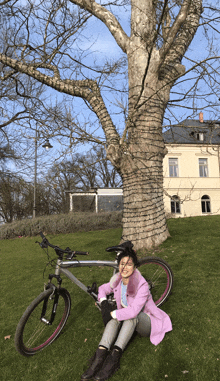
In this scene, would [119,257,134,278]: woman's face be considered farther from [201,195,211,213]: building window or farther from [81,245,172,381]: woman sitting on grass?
[201,195,211,213]: building window

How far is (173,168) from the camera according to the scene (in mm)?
30688

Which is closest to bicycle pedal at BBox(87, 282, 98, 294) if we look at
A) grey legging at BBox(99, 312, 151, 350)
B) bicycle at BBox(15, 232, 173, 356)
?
bicycle at BBox(15, 232, 173, 356)

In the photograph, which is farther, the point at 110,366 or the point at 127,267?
the point at 127,267

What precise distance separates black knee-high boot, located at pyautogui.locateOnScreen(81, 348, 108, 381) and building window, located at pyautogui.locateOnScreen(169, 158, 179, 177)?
29.0m

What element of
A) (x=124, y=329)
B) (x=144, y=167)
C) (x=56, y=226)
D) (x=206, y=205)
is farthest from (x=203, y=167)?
(x=124, y=329)

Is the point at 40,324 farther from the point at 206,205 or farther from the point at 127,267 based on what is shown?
the point at 206,205

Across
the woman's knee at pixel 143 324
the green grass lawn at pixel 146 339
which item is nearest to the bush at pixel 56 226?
the green grass lawn at pixel 146 339

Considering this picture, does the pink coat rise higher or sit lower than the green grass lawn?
higher

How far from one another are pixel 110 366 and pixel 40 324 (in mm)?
1092

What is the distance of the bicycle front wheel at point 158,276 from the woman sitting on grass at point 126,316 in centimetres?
54

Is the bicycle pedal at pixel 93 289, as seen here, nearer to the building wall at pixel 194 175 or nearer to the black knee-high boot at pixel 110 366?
the black knee-high boot at pixel 110 366

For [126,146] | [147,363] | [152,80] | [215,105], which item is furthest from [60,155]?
[147,363]

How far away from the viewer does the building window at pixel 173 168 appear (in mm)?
30569

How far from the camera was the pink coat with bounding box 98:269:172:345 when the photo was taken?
2.70m
